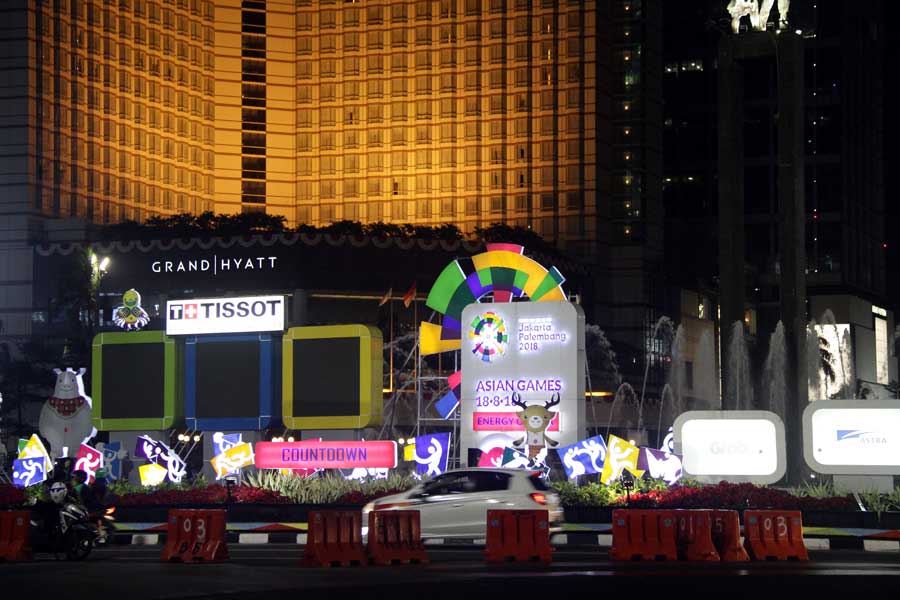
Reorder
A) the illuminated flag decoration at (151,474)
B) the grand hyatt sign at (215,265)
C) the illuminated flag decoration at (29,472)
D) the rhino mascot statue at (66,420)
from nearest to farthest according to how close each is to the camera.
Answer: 1. the illuminated flag decoration at (151,474)
2. the illuminated flag decoration at (29,472)
3. the rhino mascot statue at (66,420)
4. the grand hyatt sign at (215,265)

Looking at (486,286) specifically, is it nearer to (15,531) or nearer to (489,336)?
(489,336)

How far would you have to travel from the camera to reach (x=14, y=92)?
95250mm

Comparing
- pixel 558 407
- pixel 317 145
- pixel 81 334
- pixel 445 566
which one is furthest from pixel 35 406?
pixel 445 566

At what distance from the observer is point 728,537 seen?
81.7ft

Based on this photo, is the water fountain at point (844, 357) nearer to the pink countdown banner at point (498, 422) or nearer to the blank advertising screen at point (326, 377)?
the blank advertising screen at point (326, 377)

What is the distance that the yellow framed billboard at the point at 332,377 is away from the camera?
3934cm

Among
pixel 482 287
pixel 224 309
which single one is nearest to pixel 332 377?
pixel 224 309

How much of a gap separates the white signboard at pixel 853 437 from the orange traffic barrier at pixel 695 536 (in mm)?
7581

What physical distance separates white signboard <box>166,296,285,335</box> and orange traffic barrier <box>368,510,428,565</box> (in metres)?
16.3

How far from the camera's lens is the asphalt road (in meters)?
19.3

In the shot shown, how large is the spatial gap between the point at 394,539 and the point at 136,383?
768 inches

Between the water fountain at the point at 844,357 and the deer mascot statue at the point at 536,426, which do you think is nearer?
the deer mascot statue at the point at 536,426

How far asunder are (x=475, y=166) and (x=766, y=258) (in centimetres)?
2709

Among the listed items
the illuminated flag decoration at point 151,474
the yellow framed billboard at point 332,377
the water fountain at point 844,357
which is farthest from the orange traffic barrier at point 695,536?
the water fountain at point 844,357
